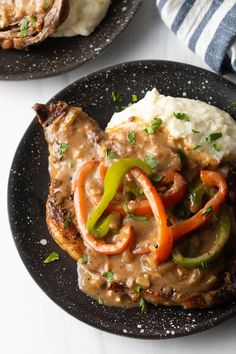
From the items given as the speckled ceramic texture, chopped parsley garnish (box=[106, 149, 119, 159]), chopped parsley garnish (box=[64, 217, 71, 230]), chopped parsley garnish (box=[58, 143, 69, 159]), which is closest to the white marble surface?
the speckled ceramic texture

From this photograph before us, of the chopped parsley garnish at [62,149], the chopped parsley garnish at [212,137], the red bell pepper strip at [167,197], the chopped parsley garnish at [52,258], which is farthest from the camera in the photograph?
the chopped parsley garnish at [52,258]

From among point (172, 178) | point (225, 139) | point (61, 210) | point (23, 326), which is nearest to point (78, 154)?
point (61, 210)

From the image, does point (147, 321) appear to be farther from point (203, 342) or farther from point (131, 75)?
point (131, 75)

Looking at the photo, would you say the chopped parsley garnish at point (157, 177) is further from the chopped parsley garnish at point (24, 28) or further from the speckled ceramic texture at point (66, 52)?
the chopped parsley garnish at point (24, 28)

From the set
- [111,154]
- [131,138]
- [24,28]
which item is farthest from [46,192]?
[24,28]

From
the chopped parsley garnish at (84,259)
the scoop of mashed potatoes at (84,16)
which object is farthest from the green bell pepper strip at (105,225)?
the scoop of mashed potatoes at (84,16)

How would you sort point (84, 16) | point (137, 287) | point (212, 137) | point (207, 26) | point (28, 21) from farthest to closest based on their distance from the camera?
point (28, 21), point (84, 16), point (207, 26), point (212, 137), point (137, 287)

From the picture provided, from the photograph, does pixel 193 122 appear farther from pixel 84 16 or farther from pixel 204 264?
pixel 84 16
